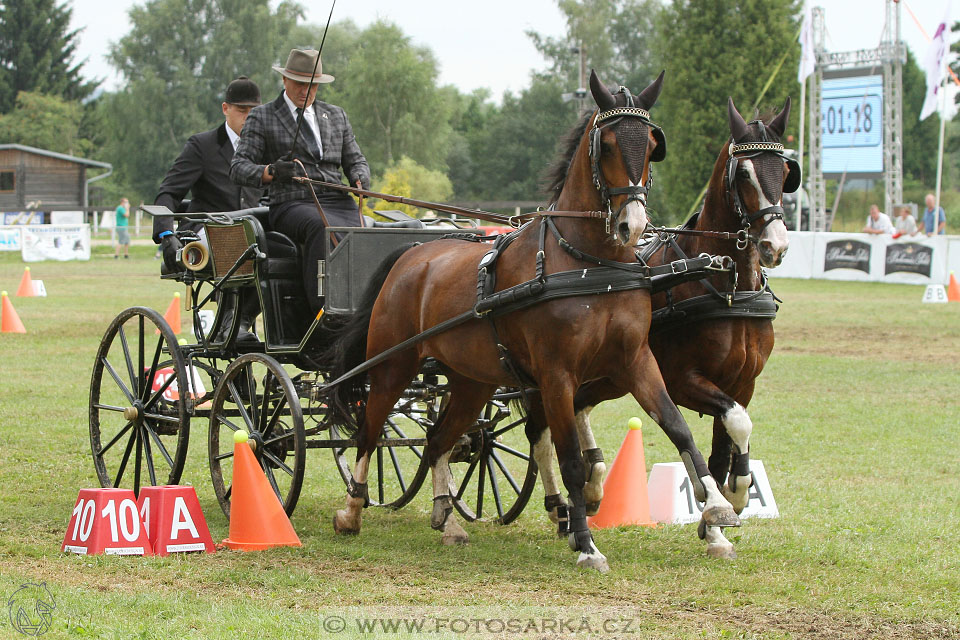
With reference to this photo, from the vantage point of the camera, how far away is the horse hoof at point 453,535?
601 cm

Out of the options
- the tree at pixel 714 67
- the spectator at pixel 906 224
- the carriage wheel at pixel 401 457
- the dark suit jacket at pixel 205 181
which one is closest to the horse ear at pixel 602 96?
the carriage wheel at pixel 401 457

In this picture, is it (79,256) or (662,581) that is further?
(79,256)

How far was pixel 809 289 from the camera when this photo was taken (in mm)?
24328

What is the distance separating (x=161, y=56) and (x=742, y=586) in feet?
213

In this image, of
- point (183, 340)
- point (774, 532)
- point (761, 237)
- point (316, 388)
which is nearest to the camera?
point (761, 237)

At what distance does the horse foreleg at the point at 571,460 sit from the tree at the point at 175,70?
60844mm

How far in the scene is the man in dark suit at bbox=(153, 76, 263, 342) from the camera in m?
7.54

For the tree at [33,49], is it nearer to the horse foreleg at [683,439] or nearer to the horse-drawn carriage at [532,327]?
the horse-drawn carriage at [532,327]

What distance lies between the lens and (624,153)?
4.95 metres

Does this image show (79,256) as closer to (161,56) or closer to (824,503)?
(824,503)

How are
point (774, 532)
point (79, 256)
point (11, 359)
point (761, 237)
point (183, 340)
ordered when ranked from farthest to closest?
point (79, 256) < point (183, 340) < point (11, 359) < point (774, 532) < point (761, 237)

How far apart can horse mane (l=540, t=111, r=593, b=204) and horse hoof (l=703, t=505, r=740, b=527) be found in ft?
5.40

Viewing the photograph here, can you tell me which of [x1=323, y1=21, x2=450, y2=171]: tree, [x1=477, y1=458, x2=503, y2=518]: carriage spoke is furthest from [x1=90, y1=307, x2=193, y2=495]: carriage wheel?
[x1=323, y1=21, x2=450, y2=171]: tree

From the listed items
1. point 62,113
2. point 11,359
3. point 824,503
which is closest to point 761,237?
point 824,503
